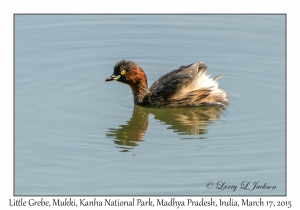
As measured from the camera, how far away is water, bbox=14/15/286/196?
8.39m

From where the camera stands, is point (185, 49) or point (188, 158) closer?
point (188, 158)

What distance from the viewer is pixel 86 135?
9.40 meters

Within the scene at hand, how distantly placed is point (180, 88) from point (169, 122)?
0.59m

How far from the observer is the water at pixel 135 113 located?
27.5ft

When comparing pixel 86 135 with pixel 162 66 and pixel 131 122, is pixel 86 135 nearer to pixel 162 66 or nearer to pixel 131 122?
pixel 131 122

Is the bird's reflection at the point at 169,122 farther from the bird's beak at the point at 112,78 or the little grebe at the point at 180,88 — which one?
the bird's beak at the point at 112,78

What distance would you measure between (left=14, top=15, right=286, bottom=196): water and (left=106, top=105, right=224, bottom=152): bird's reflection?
0.05 ft

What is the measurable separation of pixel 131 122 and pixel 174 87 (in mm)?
816
